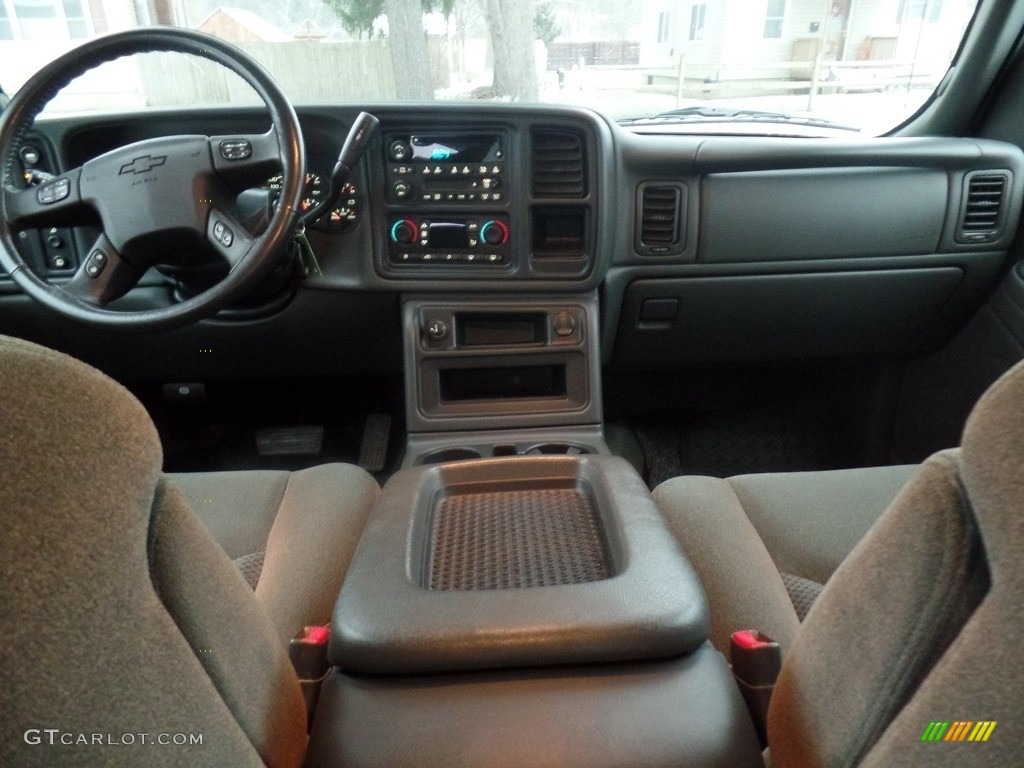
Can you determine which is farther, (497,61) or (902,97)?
(902,97)

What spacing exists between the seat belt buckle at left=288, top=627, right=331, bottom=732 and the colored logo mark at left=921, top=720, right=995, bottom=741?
1.75ft

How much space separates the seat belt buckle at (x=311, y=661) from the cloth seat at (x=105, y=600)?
196mm

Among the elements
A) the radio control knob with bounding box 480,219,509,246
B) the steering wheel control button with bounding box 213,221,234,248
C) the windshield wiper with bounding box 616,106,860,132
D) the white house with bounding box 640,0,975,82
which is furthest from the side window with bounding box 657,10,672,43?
the steering wheel control button with bounding box 213,221,234,248

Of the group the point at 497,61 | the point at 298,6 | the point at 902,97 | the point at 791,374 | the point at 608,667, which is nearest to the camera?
the point at 608,667

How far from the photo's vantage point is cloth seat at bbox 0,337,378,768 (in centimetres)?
35

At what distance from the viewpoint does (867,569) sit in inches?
20.0

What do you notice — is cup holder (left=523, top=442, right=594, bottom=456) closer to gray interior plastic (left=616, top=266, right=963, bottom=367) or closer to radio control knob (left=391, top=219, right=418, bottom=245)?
gray interior plastic (left=616, top=266, right=963, bottom=367)

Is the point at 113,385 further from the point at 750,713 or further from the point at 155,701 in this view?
the point at 750,713

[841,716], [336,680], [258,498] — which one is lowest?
[258,498]

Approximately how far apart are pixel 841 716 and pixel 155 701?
0.43 m

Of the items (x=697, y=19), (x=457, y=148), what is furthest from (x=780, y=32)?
(x=457, y=148)

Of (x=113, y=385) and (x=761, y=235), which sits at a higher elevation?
(x=113, y=385)

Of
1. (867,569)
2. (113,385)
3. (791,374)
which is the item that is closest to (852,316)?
(791,374)

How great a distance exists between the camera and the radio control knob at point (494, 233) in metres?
1.55
